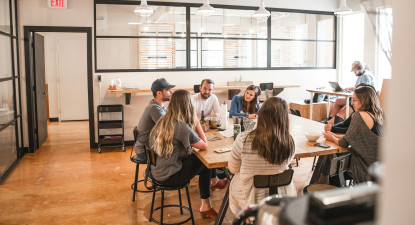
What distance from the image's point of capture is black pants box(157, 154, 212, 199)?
2979 millimetres

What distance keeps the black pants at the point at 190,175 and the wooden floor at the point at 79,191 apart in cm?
31

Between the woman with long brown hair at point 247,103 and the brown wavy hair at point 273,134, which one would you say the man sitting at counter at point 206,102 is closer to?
the woman with long brown hair at point 247,103

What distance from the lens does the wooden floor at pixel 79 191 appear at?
11.1ft

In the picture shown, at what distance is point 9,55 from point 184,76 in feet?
9.08

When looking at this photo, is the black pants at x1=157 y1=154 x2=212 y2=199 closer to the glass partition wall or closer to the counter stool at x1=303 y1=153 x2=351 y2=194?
the counter stool at x1=303 y1=153 x2=351 y2=194

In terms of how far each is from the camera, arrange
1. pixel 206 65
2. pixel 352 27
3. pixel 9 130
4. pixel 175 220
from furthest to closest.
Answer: pixel 352 27, pixel 206 65, pixel 9 130, pixel 175 220

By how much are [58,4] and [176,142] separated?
413 centimetres

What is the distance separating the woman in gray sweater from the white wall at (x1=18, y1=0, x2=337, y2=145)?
160 inches

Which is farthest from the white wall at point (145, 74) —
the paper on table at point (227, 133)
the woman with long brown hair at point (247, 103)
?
the paper on table at point (227, 133)

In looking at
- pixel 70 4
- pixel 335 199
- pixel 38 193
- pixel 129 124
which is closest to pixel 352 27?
pixel 129 124

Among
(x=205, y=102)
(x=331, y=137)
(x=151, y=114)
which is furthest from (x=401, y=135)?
(x=205, y=102)

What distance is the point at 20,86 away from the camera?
5.82 metres

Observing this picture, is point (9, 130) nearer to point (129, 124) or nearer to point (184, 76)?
point (129, 124)

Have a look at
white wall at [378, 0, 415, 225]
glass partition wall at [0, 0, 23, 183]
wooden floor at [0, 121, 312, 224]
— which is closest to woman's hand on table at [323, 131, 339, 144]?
wooden floor at [0, 121, 312, 224]
